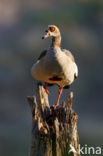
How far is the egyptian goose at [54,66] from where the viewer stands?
733cm

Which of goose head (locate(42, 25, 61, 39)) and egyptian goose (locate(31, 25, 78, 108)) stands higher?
goose head (locate(42, 25, 61, 39))

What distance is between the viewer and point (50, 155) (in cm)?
608

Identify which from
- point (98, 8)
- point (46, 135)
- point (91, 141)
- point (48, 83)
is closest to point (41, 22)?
point (98, 8)

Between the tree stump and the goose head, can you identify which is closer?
the tree stump

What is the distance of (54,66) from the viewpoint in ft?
24.1

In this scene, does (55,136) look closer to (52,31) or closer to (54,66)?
(54,66)

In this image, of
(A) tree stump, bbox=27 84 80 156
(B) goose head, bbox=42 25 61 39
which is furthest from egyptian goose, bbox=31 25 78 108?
(A) tree stump, bbox=27 84 80 156

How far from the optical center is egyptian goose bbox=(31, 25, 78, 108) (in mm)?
7332

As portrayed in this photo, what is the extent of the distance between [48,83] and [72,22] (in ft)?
59.8

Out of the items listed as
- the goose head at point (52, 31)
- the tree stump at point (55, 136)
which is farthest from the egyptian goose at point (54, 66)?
the tree stump at point (55, 136)

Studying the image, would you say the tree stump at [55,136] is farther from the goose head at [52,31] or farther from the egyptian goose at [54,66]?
the goose head at [52,31]

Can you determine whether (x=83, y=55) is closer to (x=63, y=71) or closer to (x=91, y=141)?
(x=91, y=141)

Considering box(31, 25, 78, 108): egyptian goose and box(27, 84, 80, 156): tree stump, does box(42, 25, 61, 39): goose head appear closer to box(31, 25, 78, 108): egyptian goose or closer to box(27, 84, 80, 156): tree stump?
box(31, 25, 78, 108): egyptian goose

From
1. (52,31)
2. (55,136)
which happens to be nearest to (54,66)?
(52,31)
